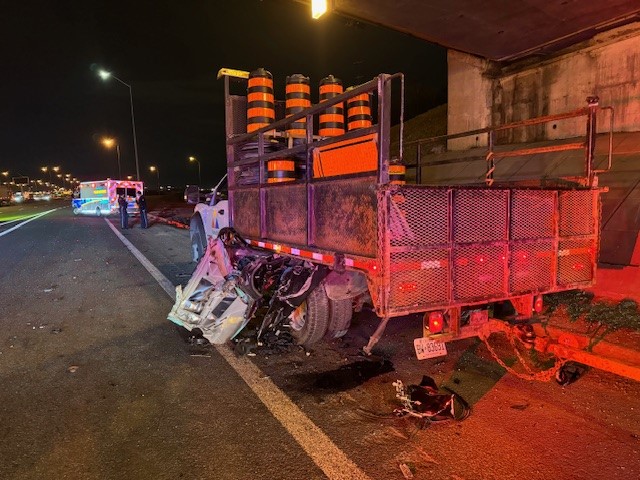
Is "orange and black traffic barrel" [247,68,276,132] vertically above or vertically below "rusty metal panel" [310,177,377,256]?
above

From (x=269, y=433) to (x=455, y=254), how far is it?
2.08 m

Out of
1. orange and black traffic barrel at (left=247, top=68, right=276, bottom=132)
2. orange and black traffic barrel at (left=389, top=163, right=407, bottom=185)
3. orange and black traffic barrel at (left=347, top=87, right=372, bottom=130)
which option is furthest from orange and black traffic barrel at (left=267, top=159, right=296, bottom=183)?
orange and black traffic barrel at (left=347, top=87, right=372, bottom=130)

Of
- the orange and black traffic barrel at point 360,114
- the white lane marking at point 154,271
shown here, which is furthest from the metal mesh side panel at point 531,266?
the white lane marking at point 154,271

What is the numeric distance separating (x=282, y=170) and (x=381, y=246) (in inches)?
89.2

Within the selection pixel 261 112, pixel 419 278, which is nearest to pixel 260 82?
pixel 261 112

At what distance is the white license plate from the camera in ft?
13.3

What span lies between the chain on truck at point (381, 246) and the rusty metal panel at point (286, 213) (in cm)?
2

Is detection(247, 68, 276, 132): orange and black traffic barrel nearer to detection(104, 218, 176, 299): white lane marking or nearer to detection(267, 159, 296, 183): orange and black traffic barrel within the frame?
detection(267, 159, 296, 183): orange and black traffic barrel


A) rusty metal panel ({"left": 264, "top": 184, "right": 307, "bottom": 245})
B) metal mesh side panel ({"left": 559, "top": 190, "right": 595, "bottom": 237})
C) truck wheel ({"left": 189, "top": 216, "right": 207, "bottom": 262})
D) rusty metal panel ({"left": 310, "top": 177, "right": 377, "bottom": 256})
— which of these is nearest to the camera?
rusty metal panel ({"left": 310, "top": 177, "right": 377, "bottom": 256})

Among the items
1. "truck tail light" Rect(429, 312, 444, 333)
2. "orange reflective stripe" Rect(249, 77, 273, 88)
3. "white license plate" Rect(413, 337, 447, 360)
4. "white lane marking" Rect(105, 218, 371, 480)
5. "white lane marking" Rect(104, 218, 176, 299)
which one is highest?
"orange reflective stripe" Rect(249, 77, 273, 88)

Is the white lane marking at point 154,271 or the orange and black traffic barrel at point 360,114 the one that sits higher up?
the orange and black traffic barrel at point 360,114

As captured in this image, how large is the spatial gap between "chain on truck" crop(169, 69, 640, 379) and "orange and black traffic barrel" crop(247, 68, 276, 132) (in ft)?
1.37

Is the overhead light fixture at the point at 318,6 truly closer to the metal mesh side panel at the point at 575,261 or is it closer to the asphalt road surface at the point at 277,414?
the asphalt road surface at the point at 277,414

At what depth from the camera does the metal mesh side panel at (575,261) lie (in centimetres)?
459
